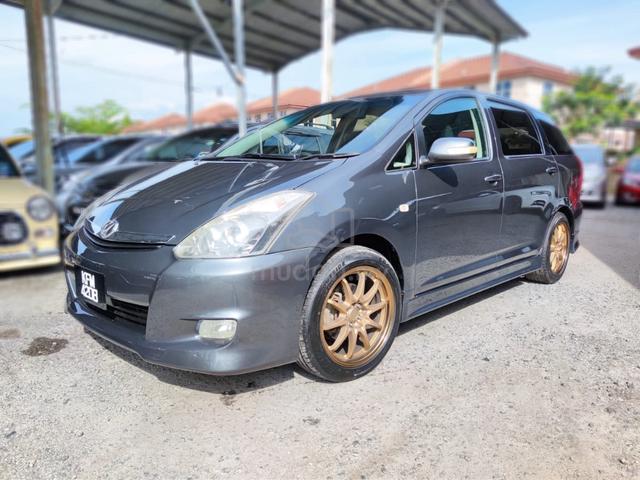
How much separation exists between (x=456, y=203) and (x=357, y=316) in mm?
1047

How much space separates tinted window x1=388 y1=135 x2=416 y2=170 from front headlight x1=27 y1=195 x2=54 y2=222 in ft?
11.4

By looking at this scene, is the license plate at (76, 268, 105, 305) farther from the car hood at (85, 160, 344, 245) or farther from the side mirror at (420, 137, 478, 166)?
the side mirror at (420, 137, 478, 166)

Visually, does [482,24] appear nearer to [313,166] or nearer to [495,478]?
[313,166]

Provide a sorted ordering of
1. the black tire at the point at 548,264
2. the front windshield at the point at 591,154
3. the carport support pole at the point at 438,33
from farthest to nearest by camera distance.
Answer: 1. the carport support pole at the point at 438,33
2. the front windshield at the point at 591,154
3. the black tire at the point at 548,264

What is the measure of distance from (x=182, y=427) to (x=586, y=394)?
2056 mm

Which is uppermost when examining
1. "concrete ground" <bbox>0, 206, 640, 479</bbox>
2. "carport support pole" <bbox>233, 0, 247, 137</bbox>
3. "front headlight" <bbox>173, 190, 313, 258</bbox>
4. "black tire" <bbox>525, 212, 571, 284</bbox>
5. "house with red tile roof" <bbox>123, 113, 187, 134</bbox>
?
"house with red tile roof" <bbox>123, 113, 187, 134</bbox>

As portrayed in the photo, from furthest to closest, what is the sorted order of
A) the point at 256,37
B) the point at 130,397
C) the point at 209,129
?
1. the point at 256,37
2. the point at 209,129
3. the point at 130,397

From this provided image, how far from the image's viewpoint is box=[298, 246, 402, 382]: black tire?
96.3 inches

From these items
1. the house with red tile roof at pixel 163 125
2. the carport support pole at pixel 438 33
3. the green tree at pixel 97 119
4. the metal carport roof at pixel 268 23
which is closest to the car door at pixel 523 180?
the metal carport roof at pixel 268 23

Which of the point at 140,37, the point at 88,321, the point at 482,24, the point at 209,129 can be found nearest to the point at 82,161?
the point at 209,129

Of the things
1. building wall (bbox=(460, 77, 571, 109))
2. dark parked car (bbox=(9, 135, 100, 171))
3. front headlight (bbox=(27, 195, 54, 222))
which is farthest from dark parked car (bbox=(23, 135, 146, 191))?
building wall (bbox=(460, 77, 571, 109))

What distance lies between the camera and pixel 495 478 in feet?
6.39

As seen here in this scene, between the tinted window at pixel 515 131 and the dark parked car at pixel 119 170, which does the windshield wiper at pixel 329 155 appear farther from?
the dark parked car at pixel 119 170

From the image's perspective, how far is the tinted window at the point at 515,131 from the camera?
12.4ft
